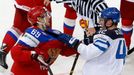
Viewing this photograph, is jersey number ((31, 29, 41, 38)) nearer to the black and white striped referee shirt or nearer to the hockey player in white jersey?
the hockey player in white jersey

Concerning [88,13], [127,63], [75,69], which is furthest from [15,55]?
[127,63]

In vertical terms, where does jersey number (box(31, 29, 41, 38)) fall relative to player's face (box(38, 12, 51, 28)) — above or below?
below

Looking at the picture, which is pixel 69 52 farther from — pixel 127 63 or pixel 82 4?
pixel 127 63

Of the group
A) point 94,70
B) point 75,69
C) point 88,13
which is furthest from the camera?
point 75,69

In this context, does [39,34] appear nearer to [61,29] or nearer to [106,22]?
[106,22]

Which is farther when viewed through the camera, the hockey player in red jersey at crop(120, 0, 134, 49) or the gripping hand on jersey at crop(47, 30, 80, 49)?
the hockey player in red jersey at crop(120, 0, 134, 49)

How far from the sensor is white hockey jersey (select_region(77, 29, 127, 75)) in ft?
7.41

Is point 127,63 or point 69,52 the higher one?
point 69,52

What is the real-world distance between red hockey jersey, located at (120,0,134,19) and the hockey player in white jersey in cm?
115

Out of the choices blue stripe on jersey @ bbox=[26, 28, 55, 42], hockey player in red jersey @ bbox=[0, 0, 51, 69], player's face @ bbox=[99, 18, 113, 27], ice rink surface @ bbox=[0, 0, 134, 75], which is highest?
player's face @ bbox=[99, 18, 113, 27]

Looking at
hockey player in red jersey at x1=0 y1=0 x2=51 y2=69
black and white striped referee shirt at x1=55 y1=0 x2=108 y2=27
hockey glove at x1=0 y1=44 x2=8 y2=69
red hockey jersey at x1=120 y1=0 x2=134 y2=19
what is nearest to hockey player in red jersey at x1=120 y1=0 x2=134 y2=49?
red hockey jersey at x1=120 y1=0 x2=134 y2=19

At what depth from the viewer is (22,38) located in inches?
89.0

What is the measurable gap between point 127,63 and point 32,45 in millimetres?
1410

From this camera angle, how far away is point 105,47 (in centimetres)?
224
